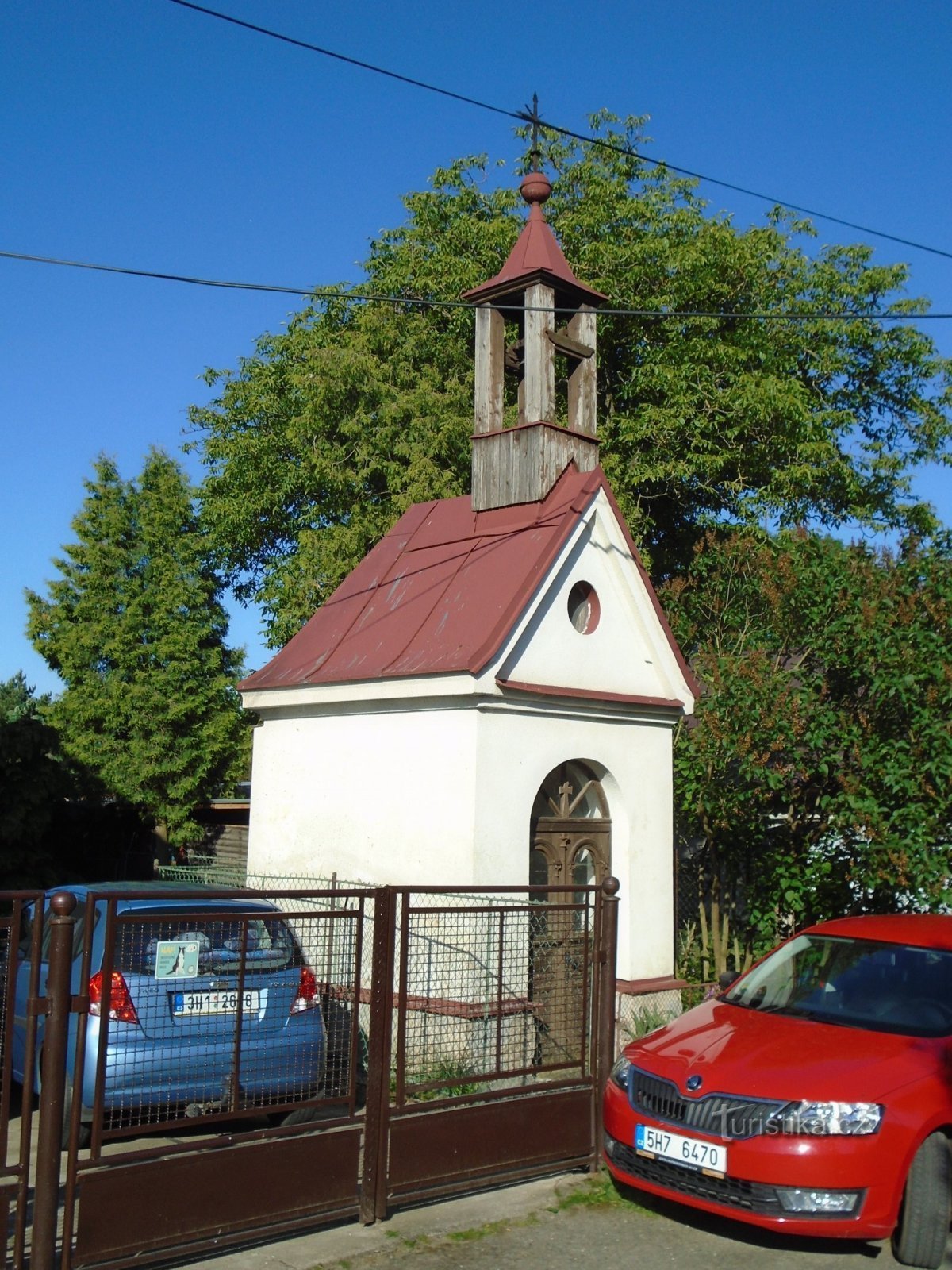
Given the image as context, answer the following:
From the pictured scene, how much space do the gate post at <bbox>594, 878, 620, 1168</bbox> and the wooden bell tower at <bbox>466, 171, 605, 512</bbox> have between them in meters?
5.52

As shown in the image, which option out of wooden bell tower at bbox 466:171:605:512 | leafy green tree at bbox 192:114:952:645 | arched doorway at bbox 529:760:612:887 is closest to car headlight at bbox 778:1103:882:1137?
arched doorway at bbox 529:760:612:887

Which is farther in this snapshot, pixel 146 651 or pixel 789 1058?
pixel 146 651

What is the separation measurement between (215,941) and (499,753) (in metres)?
4.43

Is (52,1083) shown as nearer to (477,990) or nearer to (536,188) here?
(477,990)

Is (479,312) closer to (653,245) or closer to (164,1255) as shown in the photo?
(653,245)

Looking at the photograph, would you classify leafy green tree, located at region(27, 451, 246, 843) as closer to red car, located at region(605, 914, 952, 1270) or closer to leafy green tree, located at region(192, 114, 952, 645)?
leafy green tree, located at region(192, 114, 952, 645)

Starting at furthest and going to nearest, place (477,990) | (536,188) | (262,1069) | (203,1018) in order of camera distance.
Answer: (536,188) < (477,990) < (262,1069) < (203,1018)

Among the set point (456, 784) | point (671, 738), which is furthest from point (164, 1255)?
point (671, 738)

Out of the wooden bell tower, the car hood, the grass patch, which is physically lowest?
the grass patch

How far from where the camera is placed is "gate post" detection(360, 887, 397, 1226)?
6.20 metres

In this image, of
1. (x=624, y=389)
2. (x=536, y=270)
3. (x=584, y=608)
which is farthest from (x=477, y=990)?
(x=624, y=389)

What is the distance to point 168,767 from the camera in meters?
A: 22.6

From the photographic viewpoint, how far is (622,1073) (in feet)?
22.7

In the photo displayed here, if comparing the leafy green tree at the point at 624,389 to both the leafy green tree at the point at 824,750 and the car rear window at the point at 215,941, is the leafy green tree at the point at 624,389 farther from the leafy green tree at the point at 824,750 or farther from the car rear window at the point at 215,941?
the car rear window at the point at 215,941
